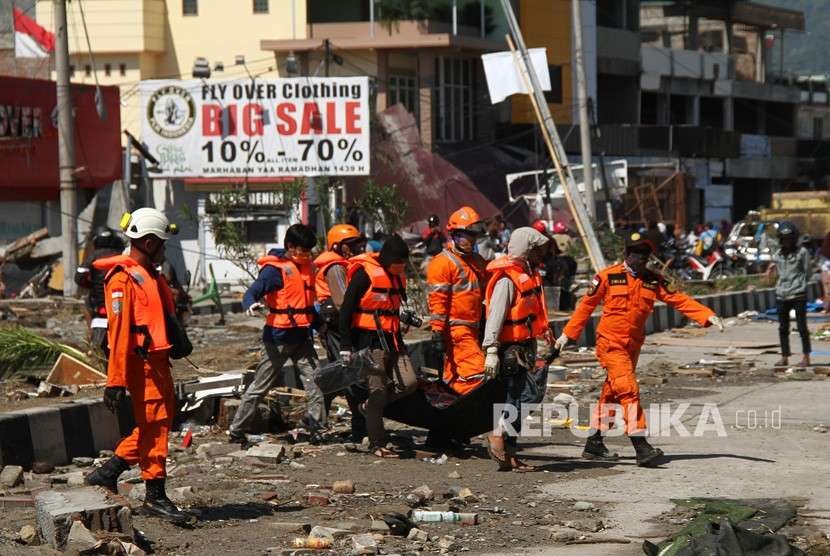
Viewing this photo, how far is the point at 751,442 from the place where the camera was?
11.8 metres

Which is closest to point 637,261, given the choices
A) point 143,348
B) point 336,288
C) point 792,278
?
point 336,288

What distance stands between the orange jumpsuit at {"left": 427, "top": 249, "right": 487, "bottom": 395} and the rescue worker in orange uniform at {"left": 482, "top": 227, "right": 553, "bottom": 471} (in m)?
0.50

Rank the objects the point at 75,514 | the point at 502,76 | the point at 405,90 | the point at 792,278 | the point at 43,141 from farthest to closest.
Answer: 1. the point at 405,90
2. the point at 43,141
3. the point at 502,76
4. the point at 792,278
5. the point at 75,514

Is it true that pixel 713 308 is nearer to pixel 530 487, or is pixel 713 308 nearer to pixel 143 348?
pixel 530 487

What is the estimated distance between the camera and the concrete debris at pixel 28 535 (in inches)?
309

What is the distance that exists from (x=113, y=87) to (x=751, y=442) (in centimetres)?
2931

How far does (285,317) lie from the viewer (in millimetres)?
11883

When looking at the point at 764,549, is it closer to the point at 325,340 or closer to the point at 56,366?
the point at 325,340

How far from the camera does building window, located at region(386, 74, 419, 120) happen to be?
45.7 metres

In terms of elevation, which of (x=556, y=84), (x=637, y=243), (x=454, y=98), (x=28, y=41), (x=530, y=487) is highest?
(x=28, y=41)

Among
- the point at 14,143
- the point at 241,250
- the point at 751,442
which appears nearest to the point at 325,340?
the point at 751,442

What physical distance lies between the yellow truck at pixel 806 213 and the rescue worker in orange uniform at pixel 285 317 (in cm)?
2833

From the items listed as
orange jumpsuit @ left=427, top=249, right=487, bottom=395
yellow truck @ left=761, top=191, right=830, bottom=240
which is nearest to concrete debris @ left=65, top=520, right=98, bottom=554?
orange jumpsuit @ left=427, top=249, right=487, bottom=395

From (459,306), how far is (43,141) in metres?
25.9
